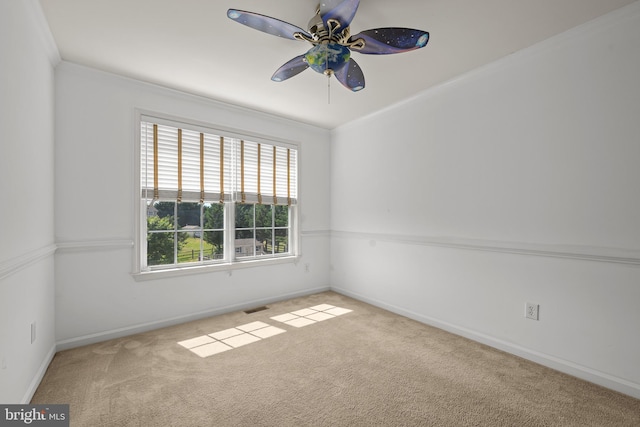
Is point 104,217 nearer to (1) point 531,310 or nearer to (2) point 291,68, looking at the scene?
(2) point 291,68

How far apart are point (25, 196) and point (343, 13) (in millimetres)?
2328

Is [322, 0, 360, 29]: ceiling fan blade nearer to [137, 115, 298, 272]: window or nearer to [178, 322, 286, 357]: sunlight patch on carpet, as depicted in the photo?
[137, 115, 298, 272]: window

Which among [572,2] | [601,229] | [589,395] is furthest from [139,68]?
[589,395]

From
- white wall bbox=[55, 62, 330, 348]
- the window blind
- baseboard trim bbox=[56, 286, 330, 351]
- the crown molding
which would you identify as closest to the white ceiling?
the crown molding

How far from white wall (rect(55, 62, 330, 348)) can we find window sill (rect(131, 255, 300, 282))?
66 mm

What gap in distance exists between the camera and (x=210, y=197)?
353 cm

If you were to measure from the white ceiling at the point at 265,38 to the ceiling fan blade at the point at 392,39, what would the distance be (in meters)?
0.24

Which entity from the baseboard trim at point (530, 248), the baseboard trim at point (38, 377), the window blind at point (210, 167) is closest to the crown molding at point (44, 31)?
the window blind at point (210, 167)

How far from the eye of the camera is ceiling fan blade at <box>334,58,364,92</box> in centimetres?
223

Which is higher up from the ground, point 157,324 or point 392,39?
point 392,39

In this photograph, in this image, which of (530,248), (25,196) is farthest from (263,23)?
(530,248)

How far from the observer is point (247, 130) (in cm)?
383

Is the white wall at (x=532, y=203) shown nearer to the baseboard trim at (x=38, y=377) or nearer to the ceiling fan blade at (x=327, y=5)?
the ceiling fan blade at (x=327, y=5)

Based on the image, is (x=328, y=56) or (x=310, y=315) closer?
(x=328, y=56)
